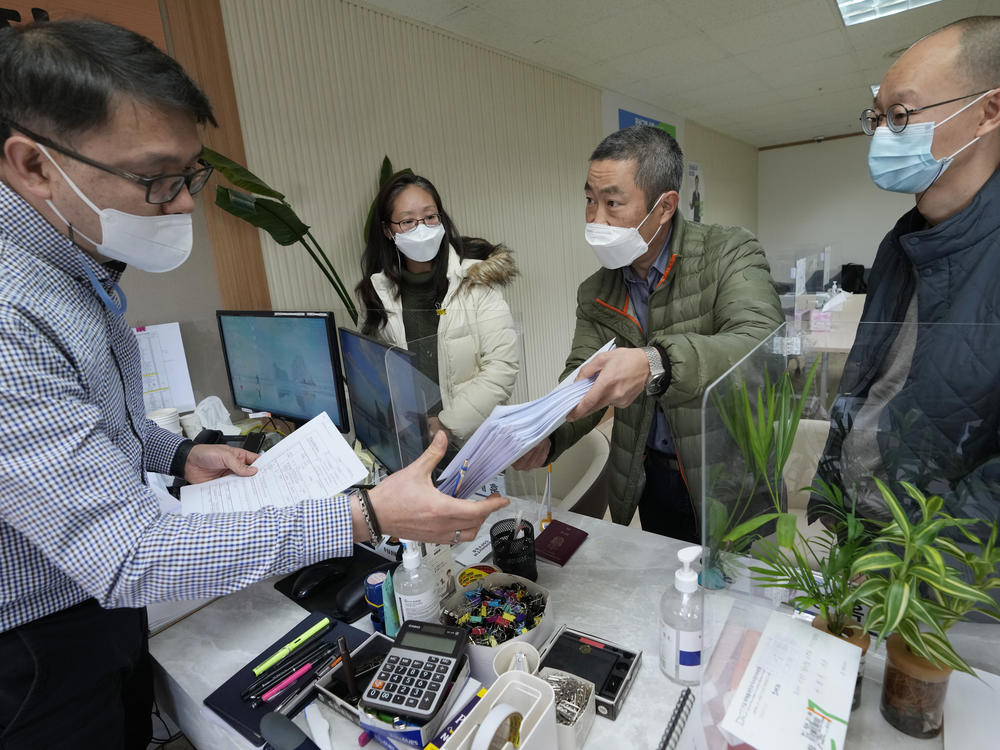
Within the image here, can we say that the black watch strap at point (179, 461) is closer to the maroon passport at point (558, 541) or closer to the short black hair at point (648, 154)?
the maroon passport at point (558, 541)

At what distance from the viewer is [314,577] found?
1144 millimetres

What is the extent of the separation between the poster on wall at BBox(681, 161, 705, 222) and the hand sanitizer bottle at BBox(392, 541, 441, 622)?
614 cm

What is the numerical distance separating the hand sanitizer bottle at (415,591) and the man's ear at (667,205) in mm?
1093

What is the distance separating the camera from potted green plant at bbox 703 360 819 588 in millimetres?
712

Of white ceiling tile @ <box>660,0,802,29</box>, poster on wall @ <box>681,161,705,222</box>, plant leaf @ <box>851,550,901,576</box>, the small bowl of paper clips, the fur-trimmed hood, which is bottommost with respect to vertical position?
the small bowl of paper clips

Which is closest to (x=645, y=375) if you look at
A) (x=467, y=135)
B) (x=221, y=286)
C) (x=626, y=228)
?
(x=626, y=228)

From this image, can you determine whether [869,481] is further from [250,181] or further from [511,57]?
[511,57]

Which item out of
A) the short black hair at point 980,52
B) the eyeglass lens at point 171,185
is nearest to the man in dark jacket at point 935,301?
the short black hair at point 980,52

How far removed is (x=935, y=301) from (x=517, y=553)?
0.99m

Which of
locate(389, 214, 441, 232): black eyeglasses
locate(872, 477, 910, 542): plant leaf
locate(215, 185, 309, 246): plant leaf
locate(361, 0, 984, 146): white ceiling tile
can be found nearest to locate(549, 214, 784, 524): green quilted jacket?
locate(872, 477, 910, 542): plant leaf

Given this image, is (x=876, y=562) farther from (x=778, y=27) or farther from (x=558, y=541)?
(x=778, y=27)

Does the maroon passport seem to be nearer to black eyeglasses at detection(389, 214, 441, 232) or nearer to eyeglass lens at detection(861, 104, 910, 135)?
eyeglass lens at detection(861, 104, 910, 135)

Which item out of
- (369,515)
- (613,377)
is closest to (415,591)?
(369,515)

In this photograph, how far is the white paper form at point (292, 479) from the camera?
100cm
